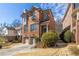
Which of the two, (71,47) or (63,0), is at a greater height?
(63,0)

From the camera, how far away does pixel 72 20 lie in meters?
3.59

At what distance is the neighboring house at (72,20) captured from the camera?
3.56 m

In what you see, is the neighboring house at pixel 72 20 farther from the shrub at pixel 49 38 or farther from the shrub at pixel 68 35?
the shrub at pixel 49 38

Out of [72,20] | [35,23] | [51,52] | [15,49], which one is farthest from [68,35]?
[15,49]

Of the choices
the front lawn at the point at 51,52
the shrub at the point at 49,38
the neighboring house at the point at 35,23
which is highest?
the neighboring house at the point at 35,23

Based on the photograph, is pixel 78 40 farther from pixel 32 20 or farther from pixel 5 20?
pixel 5 20

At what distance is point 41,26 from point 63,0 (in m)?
0.59

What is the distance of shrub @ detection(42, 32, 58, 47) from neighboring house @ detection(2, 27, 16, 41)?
53cm

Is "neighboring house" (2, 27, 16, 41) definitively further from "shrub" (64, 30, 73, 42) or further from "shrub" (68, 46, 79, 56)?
"shrub" (68, 46, 79, 56)

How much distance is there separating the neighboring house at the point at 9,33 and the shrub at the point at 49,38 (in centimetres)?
53

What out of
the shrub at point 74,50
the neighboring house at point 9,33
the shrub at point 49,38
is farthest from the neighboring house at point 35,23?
the shrub at point 74,50

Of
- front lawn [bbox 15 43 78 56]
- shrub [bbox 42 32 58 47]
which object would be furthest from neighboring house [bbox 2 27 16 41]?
shrub [bbox 42 32 58 47]

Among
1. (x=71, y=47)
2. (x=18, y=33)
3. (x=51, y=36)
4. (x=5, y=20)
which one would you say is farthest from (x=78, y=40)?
(x=5, y=20)

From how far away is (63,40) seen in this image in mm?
3582
